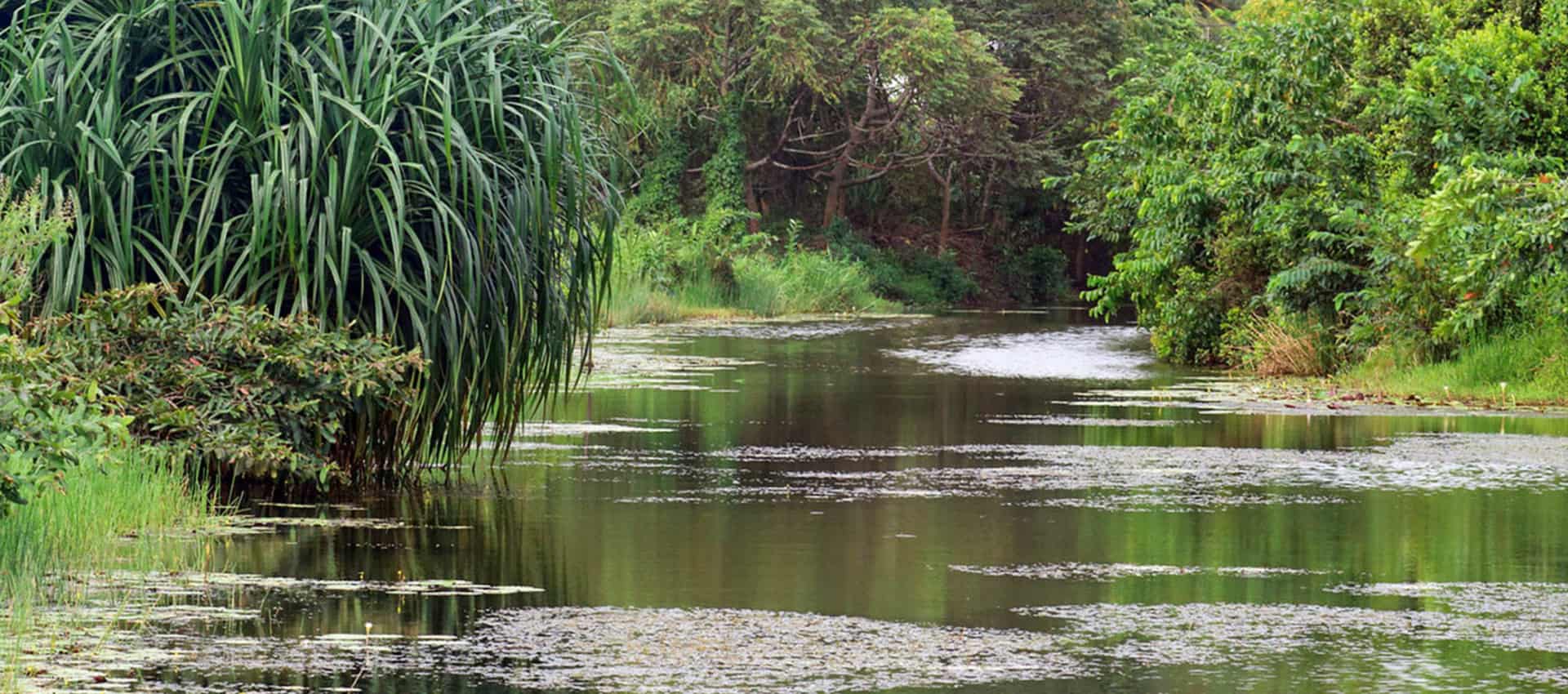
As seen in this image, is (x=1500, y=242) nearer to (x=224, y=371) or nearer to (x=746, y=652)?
(x=224, y=371)

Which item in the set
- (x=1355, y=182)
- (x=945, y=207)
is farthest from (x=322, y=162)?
(x=945, y=207)

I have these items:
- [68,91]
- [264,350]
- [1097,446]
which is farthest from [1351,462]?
[68,91]

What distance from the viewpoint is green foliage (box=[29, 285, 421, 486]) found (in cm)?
1177

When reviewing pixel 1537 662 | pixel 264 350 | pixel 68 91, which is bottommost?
pixel 1537 662

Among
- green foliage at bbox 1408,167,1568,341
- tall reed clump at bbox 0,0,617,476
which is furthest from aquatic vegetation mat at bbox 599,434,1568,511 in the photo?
green foliage at bbox 1408,167,1568,341

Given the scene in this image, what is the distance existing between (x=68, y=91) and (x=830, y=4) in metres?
49.3

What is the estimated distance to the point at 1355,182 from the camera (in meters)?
26.9

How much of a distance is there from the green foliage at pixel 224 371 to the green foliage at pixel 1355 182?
40.9 feet

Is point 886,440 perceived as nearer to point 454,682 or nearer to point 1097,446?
point 1097,446

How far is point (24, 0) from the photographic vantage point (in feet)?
42.3

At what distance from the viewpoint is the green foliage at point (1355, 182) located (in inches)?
870

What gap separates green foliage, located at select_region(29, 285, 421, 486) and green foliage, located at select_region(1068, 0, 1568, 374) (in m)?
12.5

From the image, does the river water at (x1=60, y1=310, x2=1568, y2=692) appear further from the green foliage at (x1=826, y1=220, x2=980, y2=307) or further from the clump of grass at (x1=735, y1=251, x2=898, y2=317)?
the green foliage at (x1=826, y1=220, x2=980, y2=307)

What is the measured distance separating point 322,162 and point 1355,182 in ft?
57.3
